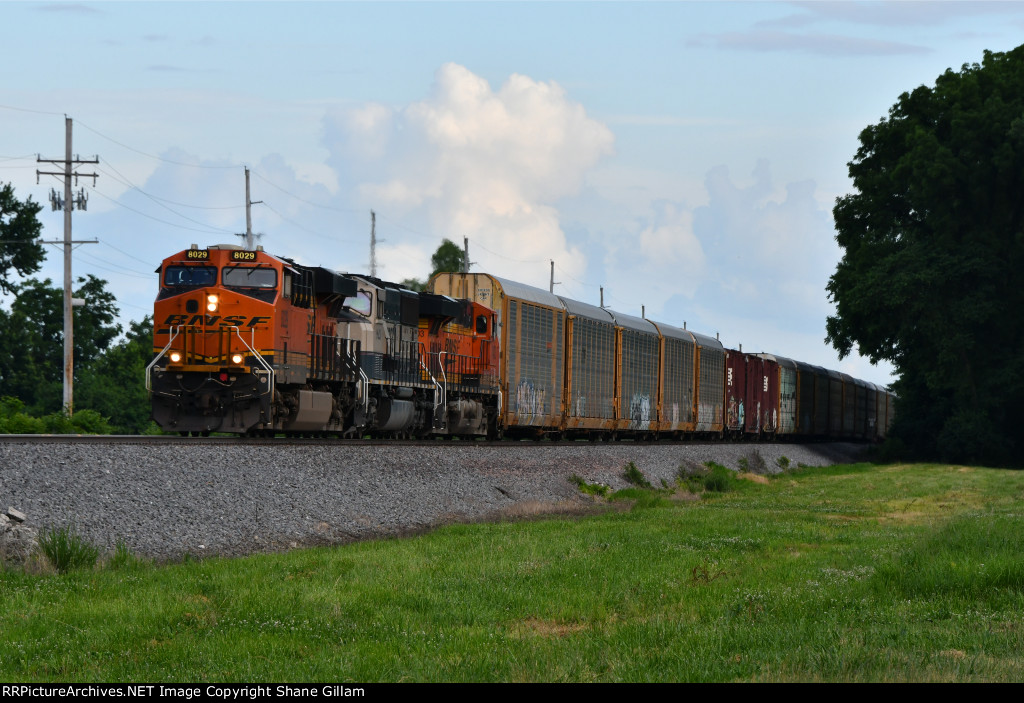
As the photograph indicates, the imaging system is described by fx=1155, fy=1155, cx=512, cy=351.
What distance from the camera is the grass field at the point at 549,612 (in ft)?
28.5

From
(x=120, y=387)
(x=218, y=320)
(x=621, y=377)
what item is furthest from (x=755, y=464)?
(x=120, y=387)

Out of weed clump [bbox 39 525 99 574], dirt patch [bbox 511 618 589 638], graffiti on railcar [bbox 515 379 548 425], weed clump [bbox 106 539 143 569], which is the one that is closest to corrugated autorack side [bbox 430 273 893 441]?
graffiti on railcar [bbox 515 379 548 425]

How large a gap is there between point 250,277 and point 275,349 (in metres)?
1.58

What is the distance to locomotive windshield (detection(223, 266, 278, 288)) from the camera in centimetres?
2239

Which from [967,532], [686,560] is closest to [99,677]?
[686,560]

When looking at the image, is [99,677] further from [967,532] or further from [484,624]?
[967,532]

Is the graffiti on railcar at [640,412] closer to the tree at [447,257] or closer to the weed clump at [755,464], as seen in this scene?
the weed clump at [755,464]

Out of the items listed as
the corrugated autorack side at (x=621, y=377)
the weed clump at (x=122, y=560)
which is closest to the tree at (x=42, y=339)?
the corrugated autorack side at (x=621, y=377)

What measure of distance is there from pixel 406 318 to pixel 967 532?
15.5m

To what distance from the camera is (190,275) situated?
22.9m

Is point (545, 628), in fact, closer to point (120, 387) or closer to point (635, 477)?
point (635, 477)

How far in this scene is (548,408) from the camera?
1328 inches

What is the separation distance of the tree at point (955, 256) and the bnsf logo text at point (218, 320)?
28602 mm

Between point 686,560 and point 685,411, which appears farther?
point 685,411
